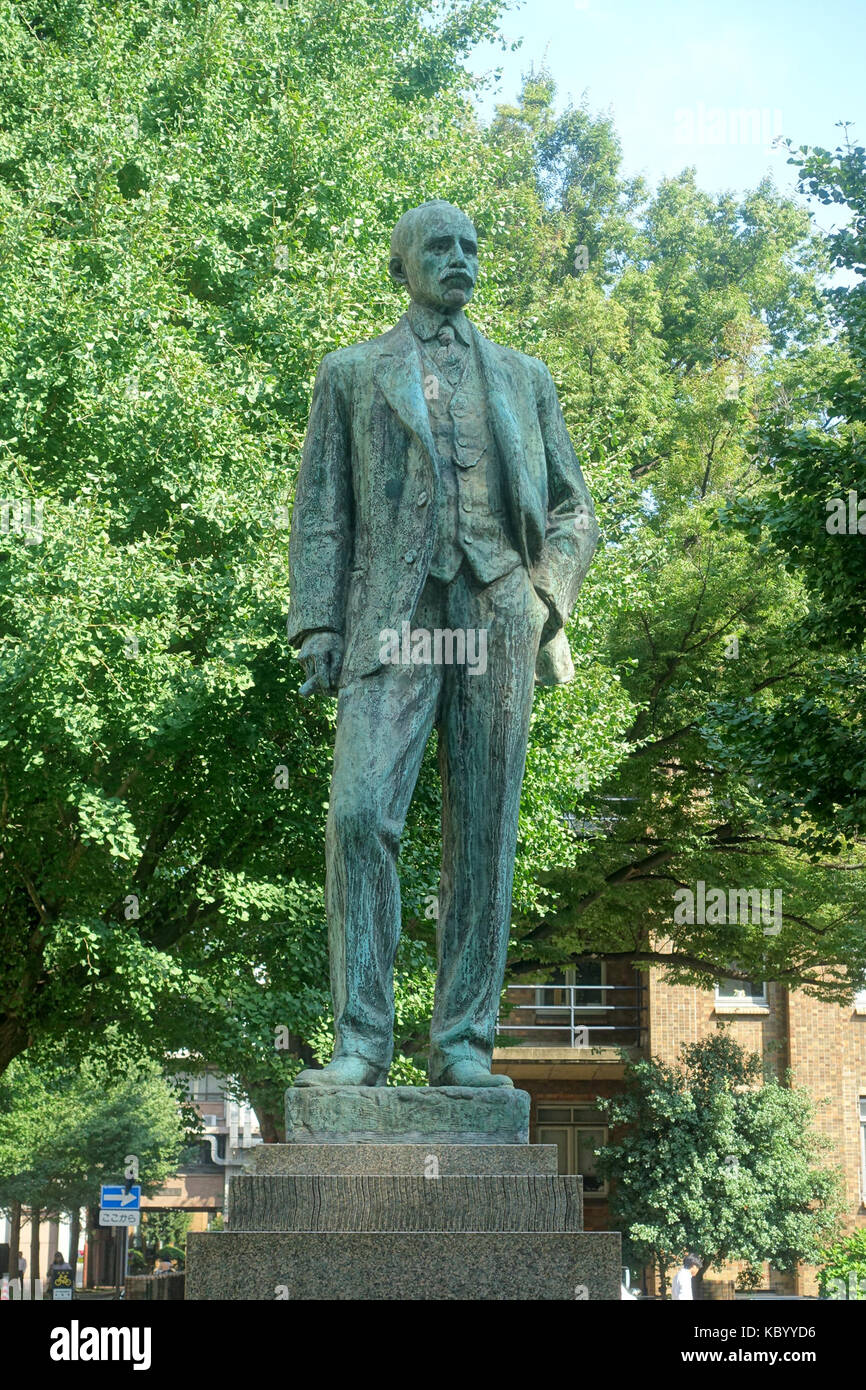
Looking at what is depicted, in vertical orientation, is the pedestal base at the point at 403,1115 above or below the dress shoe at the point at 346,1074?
below

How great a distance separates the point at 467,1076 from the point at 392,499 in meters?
1.90

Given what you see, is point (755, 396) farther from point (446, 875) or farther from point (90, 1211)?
point (90, 1211)

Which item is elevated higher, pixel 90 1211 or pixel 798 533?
pixel 798 533

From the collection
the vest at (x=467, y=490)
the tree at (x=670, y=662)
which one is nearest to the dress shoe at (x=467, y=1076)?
the vest at (x=467, y=490)

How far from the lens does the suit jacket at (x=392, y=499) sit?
5.70 metres

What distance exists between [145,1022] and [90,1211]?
36962mm

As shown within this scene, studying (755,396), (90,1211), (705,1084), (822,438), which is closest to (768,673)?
(755,396)

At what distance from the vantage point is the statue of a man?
5520 millimetres

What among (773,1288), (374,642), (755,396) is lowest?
(773,1288)

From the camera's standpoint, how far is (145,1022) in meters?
17.2

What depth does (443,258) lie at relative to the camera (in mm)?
5984
